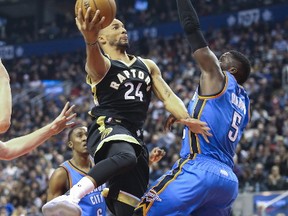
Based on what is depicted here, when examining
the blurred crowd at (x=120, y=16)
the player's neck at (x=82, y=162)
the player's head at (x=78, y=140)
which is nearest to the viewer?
the player's neck at (x=82, y=162)

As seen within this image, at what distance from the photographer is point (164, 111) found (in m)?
19.4

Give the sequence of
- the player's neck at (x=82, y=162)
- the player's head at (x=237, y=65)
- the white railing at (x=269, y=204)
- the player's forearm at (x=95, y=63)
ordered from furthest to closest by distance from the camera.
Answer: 1. the white railing at (x=269, y=204)
2. the player's neck at (x=82, y=162)
3. the player's head at (x=237, y=65)
4. the player's forearm at (x=95, y=63)

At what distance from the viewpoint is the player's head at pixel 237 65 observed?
610 centimetres

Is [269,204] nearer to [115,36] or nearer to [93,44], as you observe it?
[115,36]

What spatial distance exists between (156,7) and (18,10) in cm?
948

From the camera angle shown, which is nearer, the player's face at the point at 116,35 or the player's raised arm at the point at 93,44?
the player's raised arm at the point at 93,44

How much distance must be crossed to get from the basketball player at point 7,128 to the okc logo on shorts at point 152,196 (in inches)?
43.1

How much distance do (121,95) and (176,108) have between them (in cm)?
54

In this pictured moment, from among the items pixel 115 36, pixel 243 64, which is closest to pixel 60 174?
pixel 115 36

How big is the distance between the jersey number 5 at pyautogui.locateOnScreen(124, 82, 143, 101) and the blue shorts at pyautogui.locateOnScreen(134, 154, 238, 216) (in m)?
0.90

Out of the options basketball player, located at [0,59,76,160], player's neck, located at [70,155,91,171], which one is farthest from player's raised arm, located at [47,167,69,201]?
basketball player, located at [0,59,76,160]

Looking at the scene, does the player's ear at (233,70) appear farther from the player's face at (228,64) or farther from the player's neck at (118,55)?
the player's neck at (118,55)

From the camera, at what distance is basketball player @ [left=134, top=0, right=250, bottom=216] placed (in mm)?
5480

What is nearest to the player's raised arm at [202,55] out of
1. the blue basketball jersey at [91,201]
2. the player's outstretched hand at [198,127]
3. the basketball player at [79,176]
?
the player's outstretched hand at [198,127]
